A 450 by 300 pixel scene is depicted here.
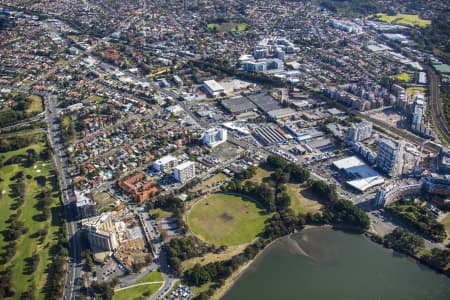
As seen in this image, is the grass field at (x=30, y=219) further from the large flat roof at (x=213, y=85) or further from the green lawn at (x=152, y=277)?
the large flat roof at (x=213, y=85)

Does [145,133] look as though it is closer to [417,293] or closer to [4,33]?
[417,293]

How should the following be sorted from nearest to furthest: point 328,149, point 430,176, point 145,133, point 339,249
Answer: point 339,249 → point 430,176 → point 328,149 → point 145,133

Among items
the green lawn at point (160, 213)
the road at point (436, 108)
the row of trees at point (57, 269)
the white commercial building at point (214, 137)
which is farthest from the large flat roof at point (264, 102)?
the row of trees at point (57, 269)

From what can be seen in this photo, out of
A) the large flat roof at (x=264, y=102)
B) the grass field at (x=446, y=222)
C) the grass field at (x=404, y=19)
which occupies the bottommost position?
the grass field at (x=446, y=222)

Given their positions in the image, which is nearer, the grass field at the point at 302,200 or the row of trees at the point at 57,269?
the row of trees at the point at 57,269

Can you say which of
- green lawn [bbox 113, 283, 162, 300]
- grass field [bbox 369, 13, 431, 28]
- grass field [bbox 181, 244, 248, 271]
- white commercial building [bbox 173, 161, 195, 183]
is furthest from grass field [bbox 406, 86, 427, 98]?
green lawn [bbox 113, 283, 162, 300]

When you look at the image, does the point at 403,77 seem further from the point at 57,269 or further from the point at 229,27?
the point at 57,269

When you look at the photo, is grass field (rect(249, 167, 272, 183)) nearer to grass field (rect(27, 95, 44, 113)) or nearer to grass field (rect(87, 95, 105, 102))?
grass field (rect(87, 95, 105, 102))

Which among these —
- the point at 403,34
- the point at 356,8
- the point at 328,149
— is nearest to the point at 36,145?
the point at 328,149
